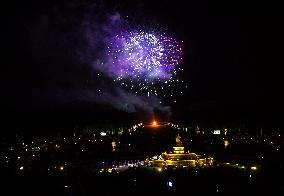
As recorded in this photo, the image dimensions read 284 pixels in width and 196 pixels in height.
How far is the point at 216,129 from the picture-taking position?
90062 mm

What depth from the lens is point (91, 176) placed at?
88.9 feet

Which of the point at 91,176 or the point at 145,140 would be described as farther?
the point at 145,140

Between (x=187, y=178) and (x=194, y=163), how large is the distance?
1029cm

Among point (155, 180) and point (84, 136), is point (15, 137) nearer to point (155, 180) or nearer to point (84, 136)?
point (84, 136)

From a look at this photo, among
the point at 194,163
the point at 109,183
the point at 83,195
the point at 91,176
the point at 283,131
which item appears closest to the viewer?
the point at 83,195

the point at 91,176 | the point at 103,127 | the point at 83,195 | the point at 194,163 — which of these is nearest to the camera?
the point at 83,195

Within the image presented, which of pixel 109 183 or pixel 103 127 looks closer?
pixel 109 183

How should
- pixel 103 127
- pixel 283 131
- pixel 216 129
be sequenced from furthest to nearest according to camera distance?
pixel 103 127 → pixel 216 129 → pixel 283 131

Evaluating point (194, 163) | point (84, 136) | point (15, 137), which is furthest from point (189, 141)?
point (194, 163)

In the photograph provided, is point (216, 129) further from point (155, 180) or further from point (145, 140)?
point (155, 180)

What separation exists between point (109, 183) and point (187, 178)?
5224 mm

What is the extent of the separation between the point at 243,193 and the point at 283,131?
57.3 m

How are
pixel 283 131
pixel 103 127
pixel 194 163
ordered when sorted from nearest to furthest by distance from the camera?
pixel 194 163 → pixel 283 131 → pixel 103 127

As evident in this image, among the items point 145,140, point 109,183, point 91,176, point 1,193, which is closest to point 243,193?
point 109,183
